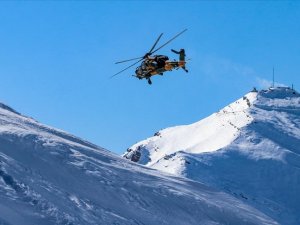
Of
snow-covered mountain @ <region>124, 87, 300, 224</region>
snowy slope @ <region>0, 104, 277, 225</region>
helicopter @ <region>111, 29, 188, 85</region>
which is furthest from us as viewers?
snow-covered mountain @ <region>124, 87, 300, 224</region>

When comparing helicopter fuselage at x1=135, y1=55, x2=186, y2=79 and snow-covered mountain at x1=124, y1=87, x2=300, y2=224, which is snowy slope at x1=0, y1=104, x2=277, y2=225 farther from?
helicopter fuselage at x1=135, y1=55, x2=186, y2=79

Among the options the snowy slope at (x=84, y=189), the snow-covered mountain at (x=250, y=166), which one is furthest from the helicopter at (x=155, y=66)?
the snow-covered mountain at (x=250, y=166)

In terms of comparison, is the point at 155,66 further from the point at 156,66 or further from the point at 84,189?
the point at 84,189

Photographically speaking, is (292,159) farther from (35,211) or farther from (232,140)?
(35,211)

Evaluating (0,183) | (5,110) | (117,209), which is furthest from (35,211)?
(5,110)

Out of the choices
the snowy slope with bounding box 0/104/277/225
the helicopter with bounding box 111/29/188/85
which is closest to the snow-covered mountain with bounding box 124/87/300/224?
the snowy slope with bounding box 0/104/277/225

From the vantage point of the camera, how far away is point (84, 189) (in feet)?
361

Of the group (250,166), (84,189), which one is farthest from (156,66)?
(250,166)

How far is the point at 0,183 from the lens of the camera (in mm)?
98062

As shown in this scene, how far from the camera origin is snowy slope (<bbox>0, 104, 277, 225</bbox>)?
95.3 meters

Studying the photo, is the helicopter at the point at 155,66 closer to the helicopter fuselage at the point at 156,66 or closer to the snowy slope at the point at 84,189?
the helicopter fuselage at the point at 156,66

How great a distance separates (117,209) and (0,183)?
61.1ft

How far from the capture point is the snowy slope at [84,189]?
95.3 m

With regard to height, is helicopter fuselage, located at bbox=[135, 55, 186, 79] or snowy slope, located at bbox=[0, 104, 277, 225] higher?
helicopter fuselage, located at bbox=[135, 55, 186, 79]
